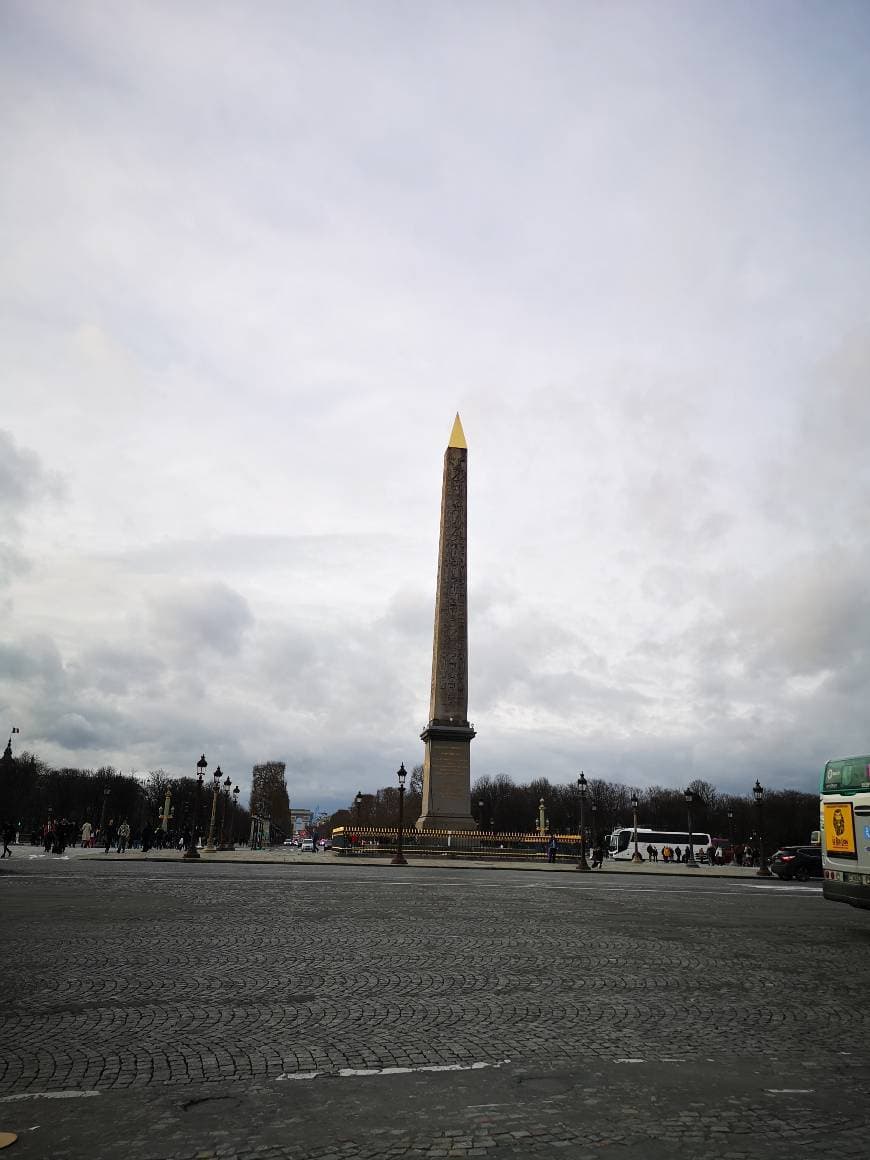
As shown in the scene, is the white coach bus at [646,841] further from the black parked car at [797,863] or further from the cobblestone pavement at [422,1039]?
the cobblestone pavement at [422,1039]

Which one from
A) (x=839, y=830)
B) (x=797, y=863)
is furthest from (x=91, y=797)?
A: (x=839, y=830)

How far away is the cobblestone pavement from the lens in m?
4.02

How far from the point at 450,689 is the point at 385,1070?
111 feet

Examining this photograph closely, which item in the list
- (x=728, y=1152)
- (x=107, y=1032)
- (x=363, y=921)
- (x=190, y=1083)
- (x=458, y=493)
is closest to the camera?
(x=728, y=1152)

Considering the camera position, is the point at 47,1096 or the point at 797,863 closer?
the point at 47,1096

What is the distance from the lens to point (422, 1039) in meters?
5.71

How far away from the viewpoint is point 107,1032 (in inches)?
226

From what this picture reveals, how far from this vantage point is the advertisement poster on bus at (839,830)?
12.8 meters

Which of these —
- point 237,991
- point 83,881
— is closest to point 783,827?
point 83,881

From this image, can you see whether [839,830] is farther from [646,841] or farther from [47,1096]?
[646,841]

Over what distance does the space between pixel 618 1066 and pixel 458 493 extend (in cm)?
3603

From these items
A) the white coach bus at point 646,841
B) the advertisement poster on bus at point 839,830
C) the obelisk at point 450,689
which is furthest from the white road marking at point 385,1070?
the white coach bus at point 646,841

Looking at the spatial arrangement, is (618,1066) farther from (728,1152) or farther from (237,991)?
(237,991)

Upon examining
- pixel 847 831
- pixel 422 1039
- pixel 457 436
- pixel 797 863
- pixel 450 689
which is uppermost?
pixel 457 436
